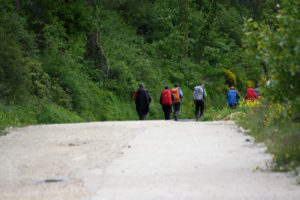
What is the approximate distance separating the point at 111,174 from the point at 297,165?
2705mm

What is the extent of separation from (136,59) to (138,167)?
24910mm

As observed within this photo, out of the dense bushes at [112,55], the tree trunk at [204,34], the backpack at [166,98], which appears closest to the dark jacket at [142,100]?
the backpack at [166,98]

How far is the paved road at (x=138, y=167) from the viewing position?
283 inches

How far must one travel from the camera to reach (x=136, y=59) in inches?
1321

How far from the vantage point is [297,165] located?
26.2 feet

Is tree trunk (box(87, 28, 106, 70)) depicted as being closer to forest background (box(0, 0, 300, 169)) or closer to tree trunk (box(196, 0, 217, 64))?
forest background (box(0, 0, 300, 169))

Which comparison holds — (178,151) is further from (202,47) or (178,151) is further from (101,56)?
(202,47)

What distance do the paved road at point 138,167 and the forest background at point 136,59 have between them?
765mm

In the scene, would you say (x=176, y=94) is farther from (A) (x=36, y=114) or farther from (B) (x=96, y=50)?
(B) (x=96, y=50)

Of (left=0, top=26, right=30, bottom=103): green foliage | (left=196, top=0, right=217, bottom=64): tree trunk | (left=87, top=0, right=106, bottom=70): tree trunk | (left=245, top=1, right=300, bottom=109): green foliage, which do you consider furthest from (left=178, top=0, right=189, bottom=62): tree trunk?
(left=245, top=1, right=300, bottom=109): green foliage

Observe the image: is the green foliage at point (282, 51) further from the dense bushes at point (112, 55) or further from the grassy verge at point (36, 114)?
the grassy verge at point (36, 114)

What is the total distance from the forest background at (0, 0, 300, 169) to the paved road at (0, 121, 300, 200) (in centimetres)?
77

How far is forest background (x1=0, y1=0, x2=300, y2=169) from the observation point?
9.34 meters

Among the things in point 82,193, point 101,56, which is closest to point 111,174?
point 82,193
